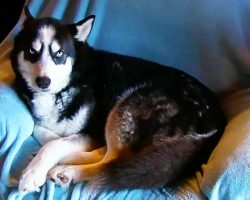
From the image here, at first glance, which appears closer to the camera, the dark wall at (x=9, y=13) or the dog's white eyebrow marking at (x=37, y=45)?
the dog's white eyebrow marking at (x=37, y=45)

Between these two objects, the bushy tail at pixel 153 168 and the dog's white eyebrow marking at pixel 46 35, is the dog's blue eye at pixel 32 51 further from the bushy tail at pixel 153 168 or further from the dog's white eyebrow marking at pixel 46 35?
the bushy tail at pixel 153 168

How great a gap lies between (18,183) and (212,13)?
859 millimetres

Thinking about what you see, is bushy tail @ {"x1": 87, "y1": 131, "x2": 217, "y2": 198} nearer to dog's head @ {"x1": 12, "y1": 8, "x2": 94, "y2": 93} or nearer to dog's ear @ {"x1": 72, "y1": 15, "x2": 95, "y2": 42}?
dog's head @ {"x1": 12, "y1": 8, "x2": 94, "y2": 93}

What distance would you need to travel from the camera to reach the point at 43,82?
125 cm

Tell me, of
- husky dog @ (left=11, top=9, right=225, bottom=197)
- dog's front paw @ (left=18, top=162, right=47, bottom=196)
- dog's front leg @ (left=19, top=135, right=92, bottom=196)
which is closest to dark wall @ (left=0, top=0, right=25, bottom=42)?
husky dog @ (left=11, top=9, right=225, bottom=197)

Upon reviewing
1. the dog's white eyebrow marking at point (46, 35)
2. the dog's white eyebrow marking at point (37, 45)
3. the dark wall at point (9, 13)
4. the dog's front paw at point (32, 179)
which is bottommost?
the dog's front paw at point (32, 179)

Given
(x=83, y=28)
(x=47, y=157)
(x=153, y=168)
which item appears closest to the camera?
(x=153, y=168)

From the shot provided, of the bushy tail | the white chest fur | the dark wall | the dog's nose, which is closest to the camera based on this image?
the bushy tail

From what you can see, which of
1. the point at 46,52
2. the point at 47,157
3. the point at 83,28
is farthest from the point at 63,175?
the point at 83,28

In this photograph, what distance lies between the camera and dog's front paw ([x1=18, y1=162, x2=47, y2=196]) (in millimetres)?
1135

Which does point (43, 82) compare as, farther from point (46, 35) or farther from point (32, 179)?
point (32, 179)

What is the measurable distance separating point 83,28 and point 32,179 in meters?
0.50

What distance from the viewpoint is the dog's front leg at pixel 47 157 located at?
3.74 feet

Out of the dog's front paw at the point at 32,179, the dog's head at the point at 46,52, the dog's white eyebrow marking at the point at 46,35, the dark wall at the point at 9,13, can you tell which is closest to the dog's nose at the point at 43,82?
the dog's head at the point at 46,52
